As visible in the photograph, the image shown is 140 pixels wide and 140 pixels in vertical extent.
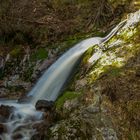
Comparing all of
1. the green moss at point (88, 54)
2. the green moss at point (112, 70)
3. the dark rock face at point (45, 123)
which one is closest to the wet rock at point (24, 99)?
the dark rock face at point (45, 123)

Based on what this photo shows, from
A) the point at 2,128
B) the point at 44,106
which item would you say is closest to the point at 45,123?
the point at 2,128

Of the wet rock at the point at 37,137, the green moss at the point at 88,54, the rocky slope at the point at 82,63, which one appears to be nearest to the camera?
the rocky slope at the point at 82,63

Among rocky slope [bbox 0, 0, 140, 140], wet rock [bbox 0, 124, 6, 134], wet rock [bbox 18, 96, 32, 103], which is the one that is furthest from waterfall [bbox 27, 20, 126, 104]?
wet rock [bbox 0, 124, 6, 134]

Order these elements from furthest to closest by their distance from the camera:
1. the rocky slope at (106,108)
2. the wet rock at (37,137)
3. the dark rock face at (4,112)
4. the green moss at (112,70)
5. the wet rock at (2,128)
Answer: the dark rock face at (4,112) < the wet rock at (2,128) < the green moss at (112,70) < the wet rock at (37,137) < the rocky slope at (106,108)

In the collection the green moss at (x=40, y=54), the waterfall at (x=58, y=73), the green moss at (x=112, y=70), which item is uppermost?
the green moss at (x=40, y=54)

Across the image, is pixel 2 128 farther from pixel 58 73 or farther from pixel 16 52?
pixel 16 52

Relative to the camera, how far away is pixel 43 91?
10977mm

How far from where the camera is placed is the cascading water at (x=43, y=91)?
8.43 meters

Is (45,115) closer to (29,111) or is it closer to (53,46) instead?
(29,111)

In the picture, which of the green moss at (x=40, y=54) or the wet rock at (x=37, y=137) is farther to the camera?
the green moss at (x=40, y=54)

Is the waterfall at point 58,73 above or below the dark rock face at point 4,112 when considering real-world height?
above

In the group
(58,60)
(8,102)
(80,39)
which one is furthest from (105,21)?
(8,102)

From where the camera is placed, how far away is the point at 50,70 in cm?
1174

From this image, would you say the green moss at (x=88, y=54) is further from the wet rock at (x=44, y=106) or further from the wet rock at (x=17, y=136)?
the wet rock at (x=17, y=136)
